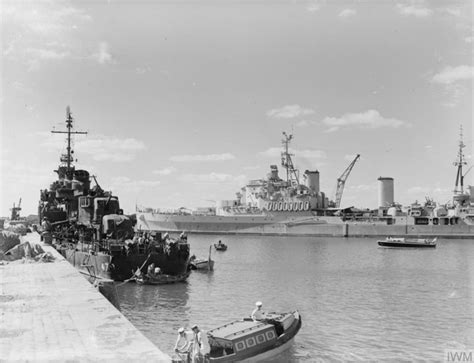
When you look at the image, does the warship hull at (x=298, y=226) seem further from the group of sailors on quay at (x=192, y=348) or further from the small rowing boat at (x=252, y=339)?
the group of sailors on quay at (x=192, y=348)

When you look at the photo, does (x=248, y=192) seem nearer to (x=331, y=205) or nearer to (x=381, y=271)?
(x=331, y=205)

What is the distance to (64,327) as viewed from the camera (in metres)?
10.4

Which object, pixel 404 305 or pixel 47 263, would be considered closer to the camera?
pixel 47 263

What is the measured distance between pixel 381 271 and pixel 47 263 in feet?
79.3

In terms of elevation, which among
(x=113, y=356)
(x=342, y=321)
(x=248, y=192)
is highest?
(x=248, y=192)

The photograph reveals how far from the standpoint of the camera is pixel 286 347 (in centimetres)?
1534

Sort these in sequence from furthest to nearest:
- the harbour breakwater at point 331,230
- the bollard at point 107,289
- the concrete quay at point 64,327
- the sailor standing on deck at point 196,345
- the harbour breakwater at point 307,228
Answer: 1. the harbour breakwater at point 307,228
2. the harbour breakwater at point 331,230
3. the bollard at point 107,289
4. the sailor standing on deck at point 196,345
5. the concrete quay at point 64,327

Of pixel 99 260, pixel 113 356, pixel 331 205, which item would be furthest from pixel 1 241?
pixel 331 205

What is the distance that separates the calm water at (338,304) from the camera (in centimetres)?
1662

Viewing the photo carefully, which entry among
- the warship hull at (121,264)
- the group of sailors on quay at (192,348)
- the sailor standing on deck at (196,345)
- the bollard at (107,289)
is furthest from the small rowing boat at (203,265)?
the sailor standing on deck at (196,345)

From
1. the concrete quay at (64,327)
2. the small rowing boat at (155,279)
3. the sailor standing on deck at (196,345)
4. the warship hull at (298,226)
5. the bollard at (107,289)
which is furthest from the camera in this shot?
the warship hull at (298,226)

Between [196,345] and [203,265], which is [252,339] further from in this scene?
[203,265]

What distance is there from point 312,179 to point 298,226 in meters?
13.8

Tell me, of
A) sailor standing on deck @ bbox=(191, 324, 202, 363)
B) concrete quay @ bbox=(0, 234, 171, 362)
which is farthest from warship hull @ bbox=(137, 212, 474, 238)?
sailor standing on deck @ bbox=(191, 324, 202, 363)
